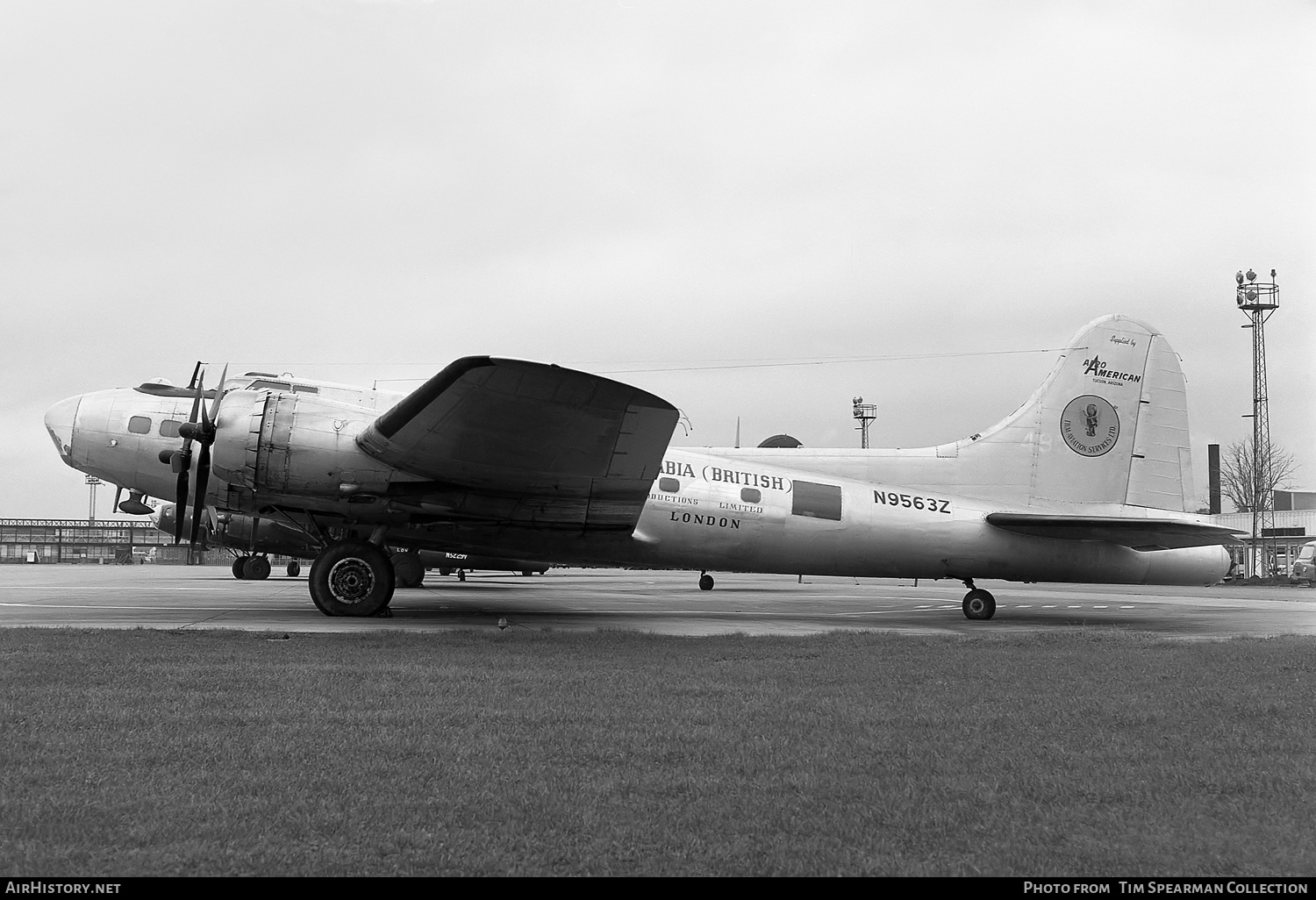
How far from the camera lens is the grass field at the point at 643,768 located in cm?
394

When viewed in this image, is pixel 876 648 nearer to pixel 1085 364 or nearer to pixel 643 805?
pixel 643 805

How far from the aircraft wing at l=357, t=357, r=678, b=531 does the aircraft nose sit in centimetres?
523

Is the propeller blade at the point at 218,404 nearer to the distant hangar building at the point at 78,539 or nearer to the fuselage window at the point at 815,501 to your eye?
the fuselage window at the point at 815,501

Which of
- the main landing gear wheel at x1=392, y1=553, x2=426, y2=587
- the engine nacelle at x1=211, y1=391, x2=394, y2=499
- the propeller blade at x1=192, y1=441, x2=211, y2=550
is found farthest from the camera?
the main landing gear wheel at x1=392, y1=553, x2=426, y2=587

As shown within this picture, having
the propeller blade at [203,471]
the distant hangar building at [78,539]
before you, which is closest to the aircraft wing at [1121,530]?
the propeller blade at [203,471]

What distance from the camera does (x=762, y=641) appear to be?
12.1 metres

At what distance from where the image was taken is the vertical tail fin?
18.0m

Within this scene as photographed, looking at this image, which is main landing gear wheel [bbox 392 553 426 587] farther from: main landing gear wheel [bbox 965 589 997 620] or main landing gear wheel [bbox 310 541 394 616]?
main landing gear wheel [bbox 965 589 997 620]

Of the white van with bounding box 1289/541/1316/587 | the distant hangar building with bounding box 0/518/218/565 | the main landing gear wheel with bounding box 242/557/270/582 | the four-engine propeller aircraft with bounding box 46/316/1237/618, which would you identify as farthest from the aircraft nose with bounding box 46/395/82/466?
the distant hangar building with bounding box 0/518/218/565

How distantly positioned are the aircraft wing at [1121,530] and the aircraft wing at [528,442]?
277 inches

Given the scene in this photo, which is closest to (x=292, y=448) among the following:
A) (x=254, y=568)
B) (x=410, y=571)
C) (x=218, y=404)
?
(x=218, y=404)

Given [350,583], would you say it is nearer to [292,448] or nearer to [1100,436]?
[292,448]

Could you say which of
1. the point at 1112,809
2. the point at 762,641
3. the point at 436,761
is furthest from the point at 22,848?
the point at 762,641

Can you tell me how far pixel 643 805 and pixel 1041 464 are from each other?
15.4m
